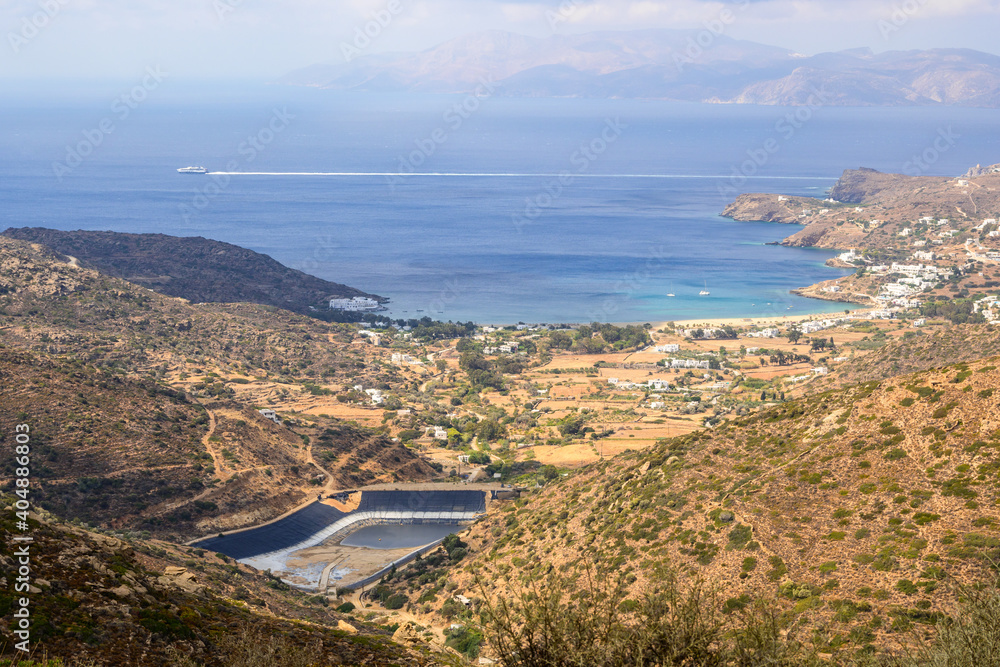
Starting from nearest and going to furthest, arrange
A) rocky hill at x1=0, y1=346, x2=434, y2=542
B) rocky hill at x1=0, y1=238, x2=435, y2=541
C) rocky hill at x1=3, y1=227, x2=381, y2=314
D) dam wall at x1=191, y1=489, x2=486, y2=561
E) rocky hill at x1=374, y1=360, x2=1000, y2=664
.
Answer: rocky hill at x1=374, y1=360, x2=1000, y2=664 < dam wall at x1=191, y1=489, x2=486, y2=561 < rocky hill at x1=0, y1=346, x2=434, y2=542 < rocky hill at x1=0, y1=238, x2=435, y2=541 < rocky hill at x1=3, y1=227, x2=381, y2=314

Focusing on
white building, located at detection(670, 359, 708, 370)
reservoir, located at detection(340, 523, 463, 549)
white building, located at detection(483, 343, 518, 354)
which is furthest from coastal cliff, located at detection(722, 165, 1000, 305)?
reservoir, located at detection(340, 523, 463, 549)

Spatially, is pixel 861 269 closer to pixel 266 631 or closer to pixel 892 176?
pixel 892 176

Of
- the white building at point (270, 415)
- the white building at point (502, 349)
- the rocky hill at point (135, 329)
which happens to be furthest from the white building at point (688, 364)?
the white building at point (270, 415)

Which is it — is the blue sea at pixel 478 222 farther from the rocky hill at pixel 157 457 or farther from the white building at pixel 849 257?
the rocky hill at pixel 157 457

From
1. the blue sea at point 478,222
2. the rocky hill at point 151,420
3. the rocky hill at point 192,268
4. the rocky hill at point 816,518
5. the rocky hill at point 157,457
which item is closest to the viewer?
the rocky hill at point 816,518

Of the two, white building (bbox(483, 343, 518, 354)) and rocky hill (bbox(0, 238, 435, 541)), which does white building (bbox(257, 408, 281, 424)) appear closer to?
rocky hill (bbox(0, 238, 435, 541))

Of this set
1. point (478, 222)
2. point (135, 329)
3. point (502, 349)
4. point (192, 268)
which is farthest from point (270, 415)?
point (478, 222)
